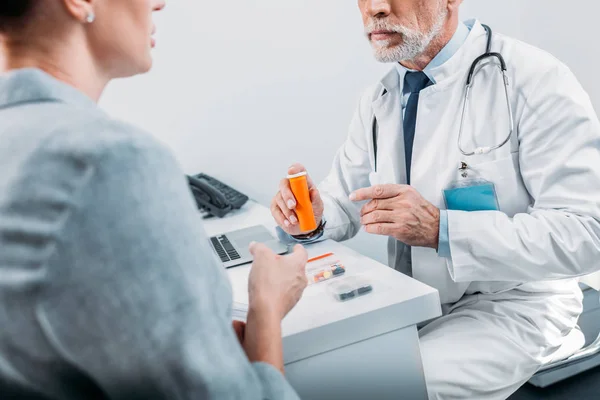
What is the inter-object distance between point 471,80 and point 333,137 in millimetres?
902

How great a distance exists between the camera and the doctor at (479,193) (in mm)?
1093

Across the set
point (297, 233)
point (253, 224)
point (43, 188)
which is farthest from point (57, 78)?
point (253, 224)

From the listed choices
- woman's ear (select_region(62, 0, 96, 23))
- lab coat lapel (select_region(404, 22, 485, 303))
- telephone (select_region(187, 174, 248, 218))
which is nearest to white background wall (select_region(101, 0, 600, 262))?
telephone (select_region(187, 174, 248, 218))

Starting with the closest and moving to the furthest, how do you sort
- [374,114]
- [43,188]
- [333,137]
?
1. [43,188]
2. [374,114]
3. [333,137]

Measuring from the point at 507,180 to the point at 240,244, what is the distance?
62 centimetres

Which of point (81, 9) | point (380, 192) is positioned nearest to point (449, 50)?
point (380, 192)

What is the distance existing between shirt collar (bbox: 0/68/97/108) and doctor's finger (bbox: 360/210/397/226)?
2.26 ft

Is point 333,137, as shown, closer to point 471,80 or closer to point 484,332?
point 471,80

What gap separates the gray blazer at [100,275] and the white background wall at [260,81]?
1497 millimetres

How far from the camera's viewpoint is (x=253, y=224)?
160cm

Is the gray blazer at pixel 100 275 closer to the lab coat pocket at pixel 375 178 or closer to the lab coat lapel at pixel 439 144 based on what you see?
the lab coat lapel at pixel 439 144

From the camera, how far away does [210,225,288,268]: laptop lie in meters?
1.23

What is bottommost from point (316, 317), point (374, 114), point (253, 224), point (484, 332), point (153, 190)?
point (484, 332)

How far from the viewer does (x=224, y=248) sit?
132 cm
